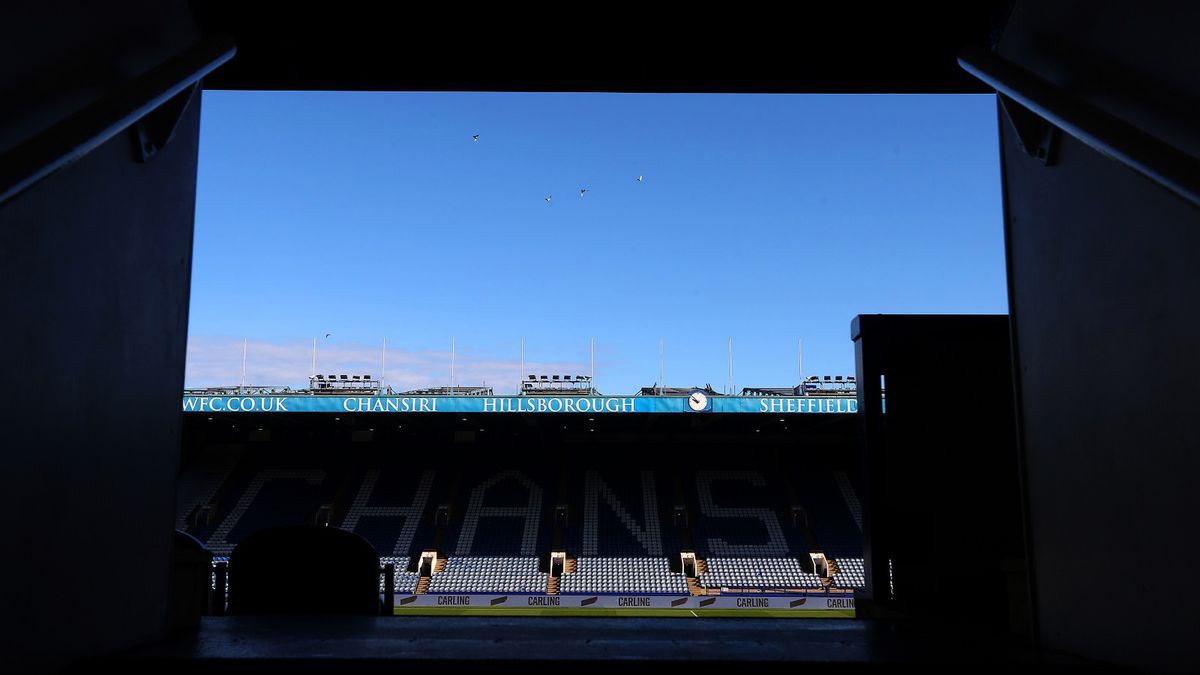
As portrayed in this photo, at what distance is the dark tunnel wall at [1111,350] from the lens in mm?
2311

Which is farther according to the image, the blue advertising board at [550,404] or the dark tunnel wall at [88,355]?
the blue advertising board at [550,404]

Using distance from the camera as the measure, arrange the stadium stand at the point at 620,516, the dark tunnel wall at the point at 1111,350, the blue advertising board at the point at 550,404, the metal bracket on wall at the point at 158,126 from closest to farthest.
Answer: the dark tunnel wall at the point at 1111,350
the metal bracket on wall at the point at 158,126
the blue advertising board at the point at 550,404
the stadium stand at the point at 620,516

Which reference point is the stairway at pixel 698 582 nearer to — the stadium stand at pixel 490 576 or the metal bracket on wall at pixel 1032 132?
the stadium stand at pixel 490 576

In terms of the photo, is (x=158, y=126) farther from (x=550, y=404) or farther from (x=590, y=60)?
(x=550, y=404)

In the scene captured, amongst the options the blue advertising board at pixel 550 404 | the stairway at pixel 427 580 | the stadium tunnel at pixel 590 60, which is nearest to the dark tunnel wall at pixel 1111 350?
the stadium tunnel at pixel 590 60

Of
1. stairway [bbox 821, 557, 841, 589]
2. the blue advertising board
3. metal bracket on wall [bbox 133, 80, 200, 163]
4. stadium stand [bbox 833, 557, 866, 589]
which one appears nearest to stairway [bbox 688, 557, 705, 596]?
stairway [bbox 821, 557, 841, 589]

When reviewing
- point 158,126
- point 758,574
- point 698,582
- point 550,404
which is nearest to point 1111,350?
point 158,126

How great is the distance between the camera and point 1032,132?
3.23 meters

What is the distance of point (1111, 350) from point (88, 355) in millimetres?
3270

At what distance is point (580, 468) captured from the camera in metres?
33.5

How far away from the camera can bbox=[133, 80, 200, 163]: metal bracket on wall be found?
121 inches

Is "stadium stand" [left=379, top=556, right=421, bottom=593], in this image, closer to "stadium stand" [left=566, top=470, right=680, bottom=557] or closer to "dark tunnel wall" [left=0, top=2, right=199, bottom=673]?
"stadium stand" [left=566, top=470, right=680, bottom=557]

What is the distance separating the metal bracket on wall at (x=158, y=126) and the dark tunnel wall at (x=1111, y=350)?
318 centimetres

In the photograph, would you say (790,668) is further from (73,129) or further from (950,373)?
(950,373)
